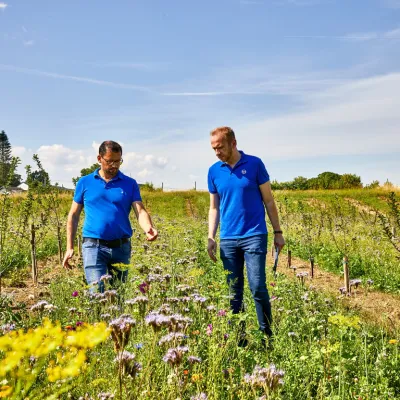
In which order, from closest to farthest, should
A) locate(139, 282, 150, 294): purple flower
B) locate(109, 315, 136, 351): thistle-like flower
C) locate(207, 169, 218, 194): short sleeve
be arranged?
locate(109, 315, 136, 351): thistle-like flower → locate(139, 282, 150, 294): purple flower → locate(207, 169, 218, 194): short sleeve

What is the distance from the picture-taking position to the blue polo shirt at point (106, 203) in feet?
14.6

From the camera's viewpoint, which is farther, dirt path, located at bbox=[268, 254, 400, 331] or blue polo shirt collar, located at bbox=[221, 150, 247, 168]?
dirt path, located at bbox=[268, 254, 400, 331]

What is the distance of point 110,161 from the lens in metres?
4.41

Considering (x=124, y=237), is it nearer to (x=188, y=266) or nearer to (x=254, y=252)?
(x=254, y=252)

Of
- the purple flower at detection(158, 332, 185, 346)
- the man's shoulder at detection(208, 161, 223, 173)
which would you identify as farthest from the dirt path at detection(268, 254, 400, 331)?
the purple flower at detection(158, 332, 185, 346)

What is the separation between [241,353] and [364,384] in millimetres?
952

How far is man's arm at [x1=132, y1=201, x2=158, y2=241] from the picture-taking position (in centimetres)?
413

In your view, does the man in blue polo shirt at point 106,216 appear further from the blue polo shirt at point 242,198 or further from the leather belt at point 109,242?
the blue polo shirt at point 242,198

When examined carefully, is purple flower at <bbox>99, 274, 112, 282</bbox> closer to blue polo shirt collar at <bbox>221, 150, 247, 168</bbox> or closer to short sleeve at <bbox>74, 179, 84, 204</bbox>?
short sleeve at <bbox>74, 179, 84, 204</bbox>

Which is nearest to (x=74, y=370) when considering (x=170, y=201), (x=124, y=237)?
(x=124, y=237)

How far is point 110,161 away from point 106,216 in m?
0.53

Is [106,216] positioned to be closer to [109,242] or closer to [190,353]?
[109,242]

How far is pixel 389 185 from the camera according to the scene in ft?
127

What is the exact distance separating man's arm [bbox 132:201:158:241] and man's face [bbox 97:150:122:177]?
40 cm
